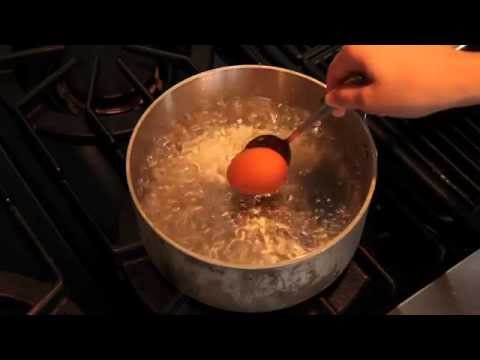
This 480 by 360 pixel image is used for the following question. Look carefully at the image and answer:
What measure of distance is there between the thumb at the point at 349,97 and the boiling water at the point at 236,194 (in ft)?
0.32

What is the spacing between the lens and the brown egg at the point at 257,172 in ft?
1.87

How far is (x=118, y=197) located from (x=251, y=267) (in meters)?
0.22

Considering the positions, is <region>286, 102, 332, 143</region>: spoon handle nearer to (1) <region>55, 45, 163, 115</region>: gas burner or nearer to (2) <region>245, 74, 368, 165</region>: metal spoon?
(2) <region>245, 74, 368, 165</region>: metal spoon

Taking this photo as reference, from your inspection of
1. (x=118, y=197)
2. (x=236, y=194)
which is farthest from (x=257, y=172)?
(x=118, y=197)

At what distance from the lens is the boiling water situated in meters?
0.56

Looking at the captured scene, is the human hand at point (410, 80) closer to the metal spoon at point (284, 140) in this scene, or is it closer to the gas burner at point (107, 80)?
the metal spoon at point (284, 140)

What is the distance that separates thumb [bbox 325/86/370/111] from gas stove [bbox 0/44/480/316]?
0.32 feet

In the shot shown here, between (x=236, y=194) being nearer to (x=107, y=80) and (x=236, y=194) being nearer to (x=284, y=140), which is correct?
(x=284, y=140)

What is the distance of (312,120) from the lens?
59 cm

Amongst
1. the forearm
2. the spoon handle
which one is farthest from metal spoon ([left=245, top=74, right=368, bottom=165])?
the forearm

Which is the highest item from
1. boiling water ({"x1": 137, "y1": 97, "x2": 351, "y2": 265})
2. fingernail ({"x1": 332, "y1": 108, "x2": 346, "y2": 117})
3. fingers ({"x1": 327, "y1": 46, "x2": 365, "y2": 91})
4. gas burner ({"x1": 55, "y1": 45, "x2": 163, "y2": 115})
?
gas burner ({"x1": 55, "y1": 45, "x2": 163, "y2": 115})

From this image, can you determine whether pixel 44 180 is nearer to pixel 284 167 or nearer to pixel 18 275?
pixel 18 275

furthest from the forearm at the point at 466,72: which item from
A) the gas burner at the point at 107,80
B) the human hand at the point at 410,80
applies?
the gas burner at the point at 107,80

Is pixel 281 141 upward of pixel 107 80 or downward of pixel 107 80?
downward
